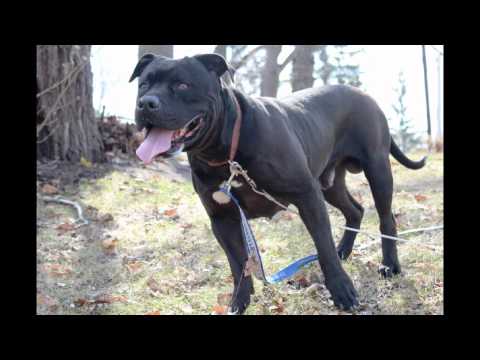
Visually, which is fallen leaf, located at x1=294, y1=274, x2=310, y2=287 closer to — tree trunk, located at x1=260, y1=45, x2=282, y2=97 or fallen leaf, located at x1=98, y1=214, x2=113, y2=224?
fallen leaf, located at x1=98, y1=214, x2=113, y2=224

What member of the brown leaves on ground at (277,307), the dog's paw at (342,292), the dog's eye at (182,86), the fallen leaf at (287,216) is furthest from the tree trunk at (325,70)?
the dog's eye at (182,86)

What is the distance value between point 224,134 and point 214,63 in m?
0.47

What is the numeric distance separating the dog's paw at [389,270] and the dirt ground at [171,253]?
7 centimetres

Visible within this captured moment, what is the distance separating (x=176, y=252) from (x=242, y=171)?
6.56 feet

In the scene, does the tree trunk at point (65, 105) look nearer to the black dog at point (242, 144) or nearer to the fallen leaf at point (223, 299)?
the black dog at point (242, 144)

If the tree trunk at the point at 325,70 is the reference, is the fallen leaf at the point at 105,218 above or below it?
below

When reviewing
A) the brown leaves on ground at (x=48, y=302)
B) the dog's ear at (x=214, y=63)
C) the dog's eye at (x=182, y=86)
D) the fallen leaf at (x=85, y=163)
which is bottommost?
the brown leaves on ground at (x=48, y=302)

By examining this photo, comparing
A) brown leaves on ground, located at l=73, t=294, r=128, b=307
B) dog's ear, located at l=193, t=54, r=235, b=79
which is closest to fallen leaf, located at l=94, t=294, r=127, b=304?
brown leaves on ground, located at l=73, t=294, r=128, b=307

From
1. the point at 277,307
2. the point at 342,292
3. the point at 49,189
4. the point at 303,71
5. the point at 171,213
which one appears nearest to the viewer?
the point at 342,292

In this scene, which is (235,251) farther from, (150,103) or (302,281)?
(150,103)

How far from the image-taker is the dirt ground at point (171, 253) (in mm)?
4180

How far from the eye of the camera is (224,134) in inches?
144

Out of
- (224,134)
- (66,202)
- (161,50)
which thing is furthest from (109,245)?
(161,50)
